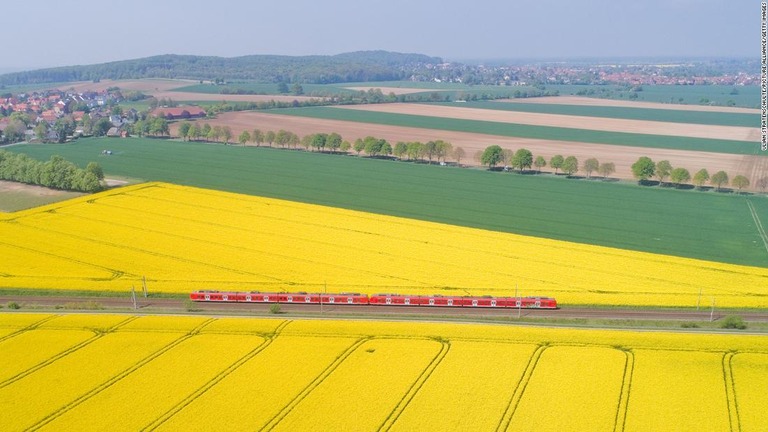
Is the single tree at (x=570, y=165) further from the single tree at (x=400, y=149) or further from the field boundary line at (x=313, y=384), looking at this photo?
the field boundary line at (x=313, y=384)

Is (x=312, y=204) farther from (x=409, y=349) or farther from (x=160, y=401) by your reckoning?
(x=160, y=401)

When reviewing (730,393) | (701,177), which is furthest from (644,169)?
(730,393)

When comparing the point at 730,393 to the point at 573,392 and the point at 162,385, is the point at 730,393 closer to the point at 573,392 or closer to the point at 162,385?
the point at 573,392

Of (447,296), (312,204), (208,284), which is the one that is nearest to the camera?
(447,296)

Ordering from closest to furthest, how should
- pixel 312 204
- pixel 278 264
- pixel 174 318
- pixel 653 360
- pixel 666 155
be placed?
pixel 653 360 → pixel 174 318 → pixel 278 264 → pixel 312 204 → pixel 666 155

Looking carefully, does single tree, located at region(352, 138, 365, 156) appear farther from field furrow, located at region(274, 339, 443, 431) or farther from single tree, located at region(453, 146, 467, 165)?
field furrow, located at region(274, 339, 443, 431)

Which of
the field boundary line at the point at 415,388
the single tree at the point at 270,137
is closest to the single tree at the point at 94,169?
the single tree at the point at 270,137

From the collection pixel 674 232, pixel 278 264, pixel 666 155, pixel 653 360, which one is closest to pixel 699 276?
pixel 674 232
